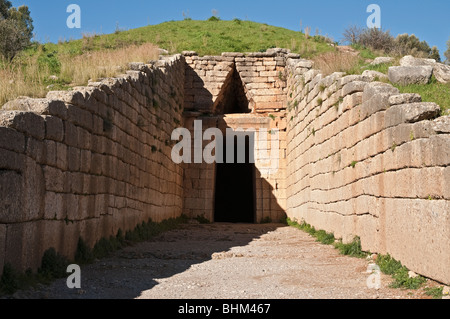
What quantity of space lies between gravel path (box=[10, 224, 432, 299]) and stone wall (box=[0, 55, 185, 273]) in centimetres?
60

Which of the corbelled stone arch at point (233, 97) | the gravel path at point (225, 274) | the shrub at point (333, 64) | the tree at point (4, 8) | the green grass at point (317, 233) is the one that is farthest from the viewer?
the tree at point (4, 8)

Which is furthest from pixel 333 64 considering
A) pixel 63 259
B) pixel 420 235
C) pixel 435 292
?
pixel 63 259

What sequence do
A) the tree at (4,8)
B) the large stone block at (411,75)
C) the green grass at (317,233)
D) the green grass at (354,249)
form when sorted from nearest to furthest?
the green grass at (354,249) < the large stone block at (411,75) < the green grass at (317,233) < the tree at (4,8)

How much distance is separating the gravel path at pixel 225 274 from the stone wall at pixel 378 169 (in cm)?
55

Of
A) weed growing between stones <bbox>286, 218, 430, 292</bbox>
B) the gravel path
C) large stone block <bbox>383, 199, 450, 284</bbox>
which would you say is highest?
large stone block <bbox>383, 199, 450, 284</bbox>

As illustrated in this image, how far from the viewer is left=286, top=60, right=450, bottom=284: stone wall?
5.74 m

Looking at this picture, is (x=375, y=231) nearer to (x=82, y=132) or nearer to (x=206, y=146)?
(x=82, y=132)

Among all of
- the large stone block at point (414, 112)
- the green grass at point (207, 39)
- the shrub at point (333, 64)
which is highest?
the green grass at point (207, 39)

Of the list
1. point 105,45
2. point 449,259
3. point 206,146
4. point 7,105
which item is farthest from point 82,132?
point 105,45

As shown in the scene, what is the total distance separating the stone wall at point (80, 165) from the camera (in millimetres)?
5453

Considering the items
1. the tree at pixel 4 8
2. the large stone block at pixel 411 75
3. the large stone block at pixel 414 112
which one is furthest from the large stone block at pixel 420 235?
the tree at pixel 4 8

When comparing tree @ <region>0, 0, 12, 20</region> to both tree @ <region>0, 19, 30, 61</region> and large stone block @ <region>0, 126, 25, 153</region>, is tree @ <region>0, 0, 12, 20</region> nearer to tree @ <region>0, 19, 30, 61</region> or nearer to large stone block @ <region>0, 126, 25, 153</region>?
tree @ <region>0, 19, 30, 61</region>

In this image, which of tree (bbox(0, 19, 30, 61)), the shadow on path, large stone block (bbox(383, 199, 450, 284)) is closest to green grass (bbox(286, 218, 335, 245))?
the shadow on path

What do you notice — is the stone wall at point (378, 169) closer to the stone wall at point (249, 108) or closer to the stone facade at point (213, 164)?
the stone facade at point (213, 164)
